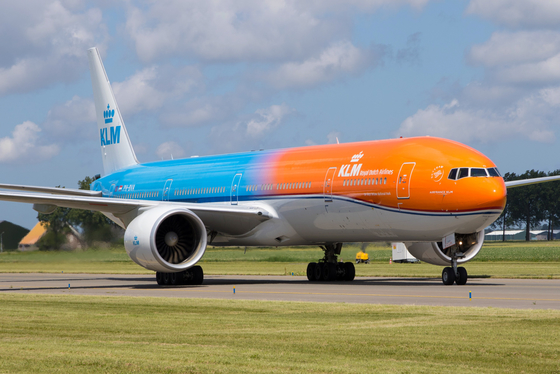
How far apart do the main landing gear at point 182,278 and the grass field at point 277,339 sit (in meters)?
8.82

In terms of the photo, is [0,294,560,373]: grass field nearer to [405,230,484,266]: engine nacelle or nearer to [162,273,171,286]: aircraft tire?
[405,230,484,266]: engine nacelle

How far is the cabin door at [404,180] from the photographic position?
21.4m

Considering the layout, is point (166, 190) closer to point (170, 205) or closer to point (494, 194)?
point (170, 205)

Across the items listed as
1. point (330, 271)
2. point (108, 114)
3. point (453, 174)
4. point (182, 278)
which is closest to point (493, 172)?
point (453, 174)

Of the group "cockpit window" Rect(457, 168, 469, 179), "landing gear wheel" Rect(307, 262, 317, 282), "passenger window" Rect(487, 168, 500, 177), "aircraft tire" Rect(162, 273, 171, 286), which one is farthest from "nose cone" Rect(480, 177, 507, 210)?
"aircraft tire" Rect(162, 273, 171, 286)

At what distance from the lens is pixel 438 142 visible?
868 inches

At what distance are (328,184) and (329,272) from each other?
419cm

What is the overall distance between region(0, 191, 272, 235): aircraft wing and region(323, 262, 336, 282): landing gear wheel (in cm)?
279

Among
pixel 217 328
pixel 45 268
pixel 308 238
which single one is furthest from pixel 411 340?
pixel 45 268

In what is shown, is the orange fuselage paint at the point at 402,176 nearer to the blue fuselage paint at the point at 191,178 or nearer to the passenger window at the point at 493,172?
the passenger window at the point at 493,172

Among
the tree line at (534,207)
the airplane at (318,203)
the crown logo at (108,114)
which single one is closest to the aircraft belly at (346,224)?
the airplane at (318,203)

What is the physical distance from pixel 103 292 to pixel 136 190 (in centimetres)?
1039

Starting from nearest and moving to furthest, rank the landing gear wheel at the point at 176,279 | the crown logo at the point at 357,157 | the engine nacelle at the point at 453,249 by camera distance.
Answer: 1. the engine nacelle at the point at 453,249
2. the crown logo at the point at 357,157
3. the landing gear wheel at the point at 176,279

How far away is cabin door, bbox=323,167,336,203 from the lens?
23.4m
